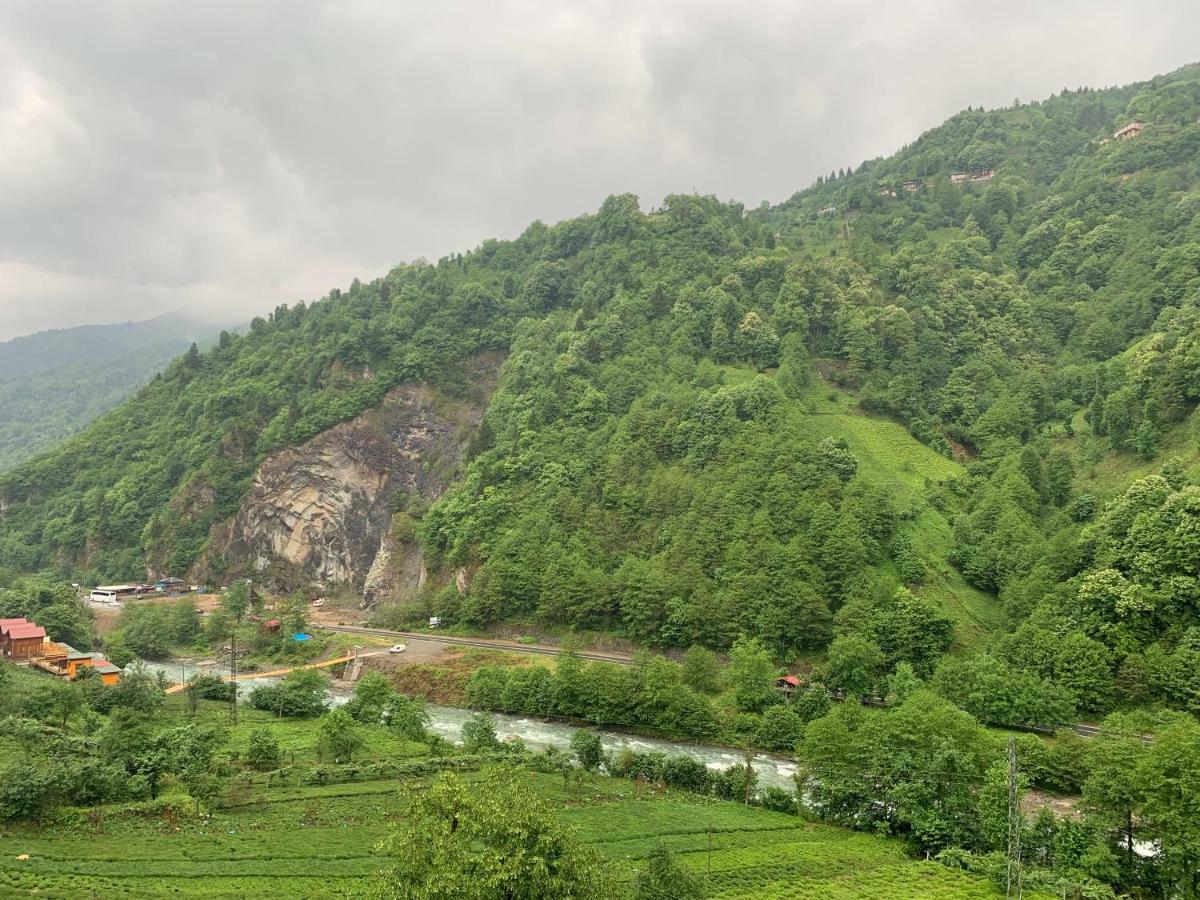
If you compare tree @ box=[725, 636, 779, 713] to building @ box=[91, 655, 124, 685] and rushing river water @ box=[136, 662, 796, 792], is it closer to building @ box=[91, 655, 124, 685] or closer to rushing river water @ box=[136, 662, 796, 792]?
rushing river water @ box=[136, 662, 796, 792]

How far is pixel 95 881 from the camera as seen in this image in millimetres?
24375

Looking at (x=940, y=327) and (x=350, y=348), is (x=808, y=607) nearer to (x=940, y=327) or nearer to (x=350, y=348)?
(x=940, y=327)

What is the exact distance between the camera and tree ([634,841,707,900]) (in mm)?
22267

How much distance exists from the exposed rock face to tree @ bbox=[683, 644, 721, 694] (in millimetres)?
55499

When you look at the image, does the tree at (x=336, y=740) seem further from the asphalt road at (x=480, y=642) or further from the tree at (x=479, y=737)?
the asphalt road at (x=480, y=642)

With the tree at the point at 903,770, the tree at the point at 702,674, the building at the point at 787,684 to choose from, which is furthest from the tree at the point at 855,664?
the tree at the point at 903,770

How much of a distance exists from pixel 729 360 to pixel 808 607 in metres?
37.2

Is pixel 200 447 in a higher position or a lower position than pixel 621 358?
lower

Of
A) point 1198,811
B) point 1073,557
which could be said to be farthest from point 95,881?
point 1073,557

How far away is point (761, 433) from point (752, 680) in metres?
27.3

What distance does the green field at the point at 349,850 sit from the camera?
25.2 metres

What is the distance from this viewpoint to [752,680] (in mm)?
50094

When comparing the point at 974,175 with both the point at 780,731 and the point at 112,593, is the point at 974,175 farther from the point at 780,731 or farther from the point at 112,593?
the point at 112,593

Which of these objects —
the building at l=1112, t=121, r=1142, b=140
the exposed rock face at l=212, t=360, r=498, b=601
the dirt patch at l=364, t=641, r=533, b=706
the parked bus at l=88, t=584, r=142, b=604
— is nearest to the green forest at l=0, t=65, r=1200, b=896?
the building at l=1112, t=121, r=1142, b=140
